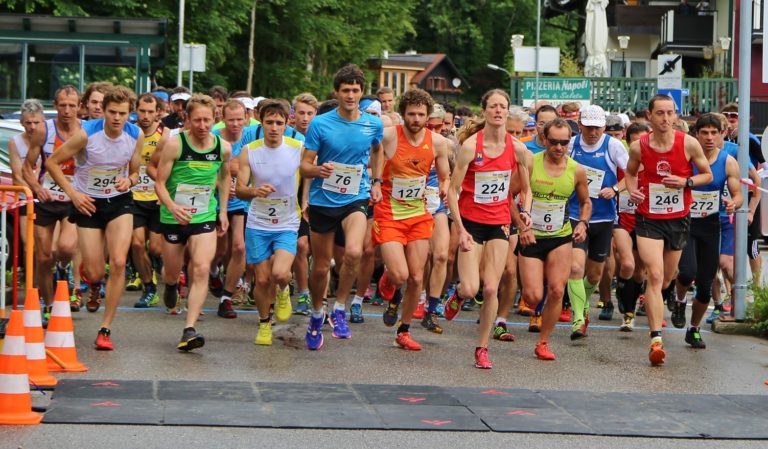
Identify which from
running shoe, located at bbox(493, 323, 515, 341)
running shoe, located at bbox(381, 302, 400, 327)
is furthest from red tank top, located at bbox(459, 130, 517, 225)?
running shoe, located at bbox(493, 323, 515, 341)

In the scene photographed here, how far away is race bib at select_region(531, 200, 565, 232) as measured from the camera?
470 inches

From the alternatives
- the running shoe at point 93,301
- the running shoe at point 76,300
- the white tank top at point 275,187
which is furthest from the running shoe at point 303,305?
the white tank top at point 275,187

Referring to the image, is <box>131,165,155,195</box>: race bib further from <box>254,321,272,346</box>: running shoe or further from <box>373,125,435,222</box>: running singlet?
<box>373,125,435,222</box>: running singlet

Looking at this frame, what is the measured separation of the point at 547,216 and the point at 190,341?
2940mm

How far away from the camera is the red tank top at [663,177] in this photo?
39.6 feet

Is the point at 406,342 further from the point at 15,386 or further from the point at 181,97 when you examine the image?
the point at 181,97

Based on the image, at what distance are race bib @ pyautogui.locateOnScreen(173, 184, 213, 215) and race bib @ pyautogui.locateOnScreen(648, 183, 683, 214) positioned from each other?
137 inches

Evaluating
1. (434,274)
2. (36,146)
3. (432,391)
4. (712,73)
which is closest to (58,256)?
(36,146)

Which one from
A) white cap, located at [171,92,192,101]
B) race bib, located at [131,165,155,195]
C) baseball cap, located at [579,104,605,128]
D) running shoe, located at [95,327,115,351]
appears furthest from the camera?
white cap, located at [171,92,192,101]

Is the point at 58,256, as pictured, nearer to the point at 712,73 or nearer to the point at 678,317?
the point at 678,317

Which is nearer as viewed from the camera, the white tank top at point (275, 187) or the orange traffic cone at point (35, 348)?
the orange traffic cone at point (35, 348)

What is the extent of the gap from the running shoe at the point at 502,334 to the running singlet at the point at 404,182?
1.34 meters

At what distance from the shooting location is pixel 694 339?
1266 centimetres

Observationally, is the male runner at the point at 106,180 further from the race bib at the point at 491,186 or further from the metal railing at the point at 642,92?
the metal railing at the point at 642,92
